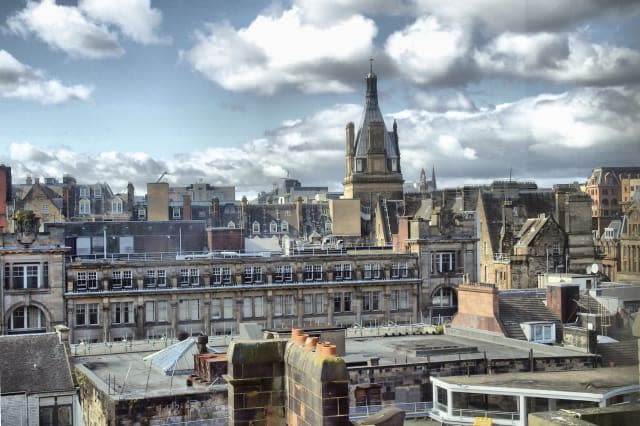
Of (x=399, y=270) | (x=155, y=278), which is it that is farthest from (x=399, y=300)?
(x=155, y=278)

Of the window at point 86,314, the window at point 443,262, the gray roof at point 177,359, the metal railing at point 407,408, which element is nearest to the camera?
the metal railing at point 407,408

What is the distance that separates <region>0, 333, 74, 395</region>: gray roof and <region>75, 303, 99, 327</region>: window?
17315 mm

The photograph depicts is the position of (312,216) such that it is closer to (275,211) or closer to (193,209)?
(275,211)

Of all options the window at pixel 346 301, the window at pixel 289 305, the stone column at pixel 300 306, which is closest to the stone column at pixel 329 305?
the window at pixel 346 301

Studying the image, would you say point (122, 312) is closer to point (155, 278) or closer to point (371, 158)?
point (155, 278)

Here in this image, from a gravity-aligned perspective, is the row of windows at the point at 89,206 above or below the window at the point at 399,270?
above

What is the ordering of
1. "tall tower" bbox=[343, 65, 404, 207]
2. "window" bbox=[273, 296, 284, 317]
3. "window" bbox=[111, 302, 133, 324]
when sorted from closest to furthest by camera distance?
"window" bbox=[111, 302, 133, 324], "window" bbox=[273, 296, 284, 317], "tall tower" bbox=[343, 65, 404, 207]

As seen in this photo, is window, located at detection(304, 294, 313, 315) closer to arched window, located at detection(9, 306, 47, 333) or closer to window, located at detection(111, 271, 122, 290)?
window, located at detection(111, 271, 122, 290)

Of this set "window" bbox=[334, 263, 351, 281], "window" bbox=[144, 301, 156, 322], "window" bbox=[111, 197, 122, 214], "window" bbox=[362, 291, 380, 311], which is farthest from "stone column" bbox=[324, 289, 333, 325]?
"window" bbox=[111, 197, 122, 214]

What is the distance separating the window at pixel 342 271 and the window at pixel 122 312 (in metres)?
15.5

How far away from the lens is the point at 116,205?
10706 centimetres

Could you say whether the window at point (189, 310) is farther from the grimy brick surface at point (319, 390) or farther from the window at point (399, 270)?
the grimy brick surface at point (319, 390)

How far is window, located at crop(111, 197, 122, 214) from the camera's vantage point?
10669 centimetres

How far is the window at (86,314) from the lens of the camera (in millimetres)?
55812
